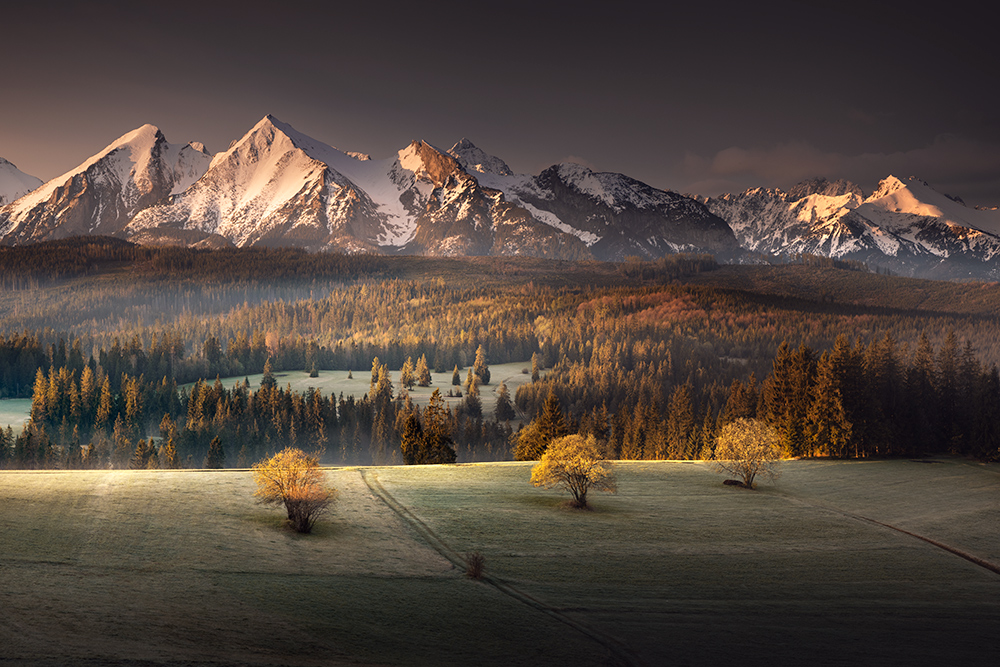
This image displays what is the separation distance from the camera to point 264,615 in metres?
41.6

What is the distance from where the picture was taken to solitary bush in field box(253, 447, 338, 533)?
62.4 meters

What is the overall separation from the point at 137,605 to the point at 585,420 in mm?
158221

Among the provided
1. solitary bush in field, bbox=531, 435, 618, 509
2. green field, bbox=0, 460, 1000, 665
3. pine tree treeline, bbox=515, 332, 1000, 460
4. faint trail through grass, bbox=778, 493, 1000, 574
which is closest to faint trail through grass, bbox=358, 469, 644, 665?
green field, bbox=0, 460, 1000, 665

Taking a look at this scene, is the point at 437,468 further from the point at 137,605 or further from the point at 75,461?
the point at 75,461

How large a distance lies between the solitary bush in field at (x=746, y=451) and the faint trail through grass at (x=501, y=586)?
4442 cm

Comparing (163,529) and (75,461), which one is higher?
(163,529)

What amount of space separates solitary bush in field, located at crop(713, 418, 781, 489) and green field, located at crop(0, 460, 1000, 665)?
27.6 ft

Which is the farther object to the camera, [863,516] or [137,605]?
[863,516]

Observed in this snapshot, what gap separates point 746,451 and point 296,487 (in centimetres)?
5774

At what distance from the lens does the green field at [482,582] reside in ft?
127

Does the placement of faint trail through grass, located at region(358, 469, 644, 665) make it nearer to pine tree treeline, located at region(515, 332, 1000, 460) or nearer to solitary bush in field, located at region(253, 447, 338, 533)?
solitary bush in field, located at region(253, 447, 338, 533)

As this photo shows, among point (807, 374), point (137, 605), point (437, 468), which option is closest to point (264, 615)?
point (137, 605)

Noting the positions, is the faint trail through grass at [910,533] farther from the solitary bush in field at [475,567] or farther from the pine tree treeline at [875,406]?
the solitary bush in field at [475,567]

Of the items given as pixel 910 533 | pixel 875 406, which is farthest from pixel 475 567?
pixel 875 406
